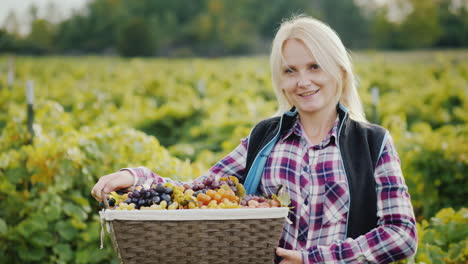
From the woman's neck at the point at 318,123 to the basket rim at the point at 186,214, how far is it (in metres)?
0.61

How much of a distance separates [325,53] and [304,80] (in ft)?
0.44

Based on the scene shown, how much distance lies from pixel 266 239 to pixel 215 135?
512cm

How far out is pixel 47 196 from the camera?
3.75 metres

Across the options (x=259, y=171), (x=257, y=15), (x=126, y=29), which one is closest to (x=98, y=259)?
(x=259, y=171)

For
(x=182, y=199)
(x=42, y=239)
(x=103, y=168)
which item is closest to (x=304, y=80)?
(x=182, y=199)

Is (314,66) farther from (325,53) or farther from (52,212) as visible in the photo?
(52,212)

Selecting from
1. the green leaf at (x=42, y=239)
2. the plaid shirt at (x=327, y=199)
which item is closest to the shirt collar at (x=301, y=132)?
the plaid shirt at (x=327, y=199)

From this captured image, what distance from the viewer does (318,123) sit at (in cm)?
227

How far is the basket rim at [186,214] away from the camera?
67.2 inches

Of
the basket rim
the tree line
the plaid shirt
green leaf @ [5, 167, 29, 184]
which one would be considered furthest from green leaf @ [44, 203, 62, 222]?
the tree line

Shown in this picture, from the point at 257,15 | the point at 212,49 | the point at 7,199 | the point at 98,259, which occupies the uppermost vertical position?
the point at 257,15

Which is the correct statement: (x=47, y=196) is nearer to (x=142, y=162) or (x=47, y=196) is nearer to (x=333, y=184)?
(x=142, y=162)

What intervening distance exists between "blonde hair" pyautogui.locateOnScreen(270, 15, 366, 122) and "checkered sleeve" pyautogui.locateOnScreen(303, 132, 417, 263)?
17.6 inches

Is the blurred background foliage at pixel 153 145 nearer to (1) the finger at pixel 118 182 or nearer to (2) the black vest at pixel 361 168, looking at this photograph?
(2) the black vest at pixel 361 168
